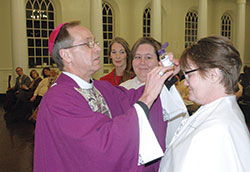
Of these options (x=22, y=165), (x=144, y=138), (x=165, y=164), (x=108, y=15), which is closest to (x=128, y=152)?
(x=144, y=138)

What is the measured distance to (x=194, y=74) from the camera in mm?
1476

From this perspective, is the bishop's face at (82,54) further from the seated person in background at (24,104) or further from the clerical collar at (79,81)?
the seated person in background at (24,104)

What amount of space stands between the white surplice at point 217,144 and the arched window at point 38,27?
479 inches

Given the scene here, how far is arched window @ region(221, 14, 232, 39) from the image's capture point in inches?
716

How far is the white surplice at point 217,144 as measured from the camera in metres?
1.25

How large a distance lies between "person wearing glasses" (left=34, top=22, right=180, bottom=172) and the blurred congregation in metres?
0.16

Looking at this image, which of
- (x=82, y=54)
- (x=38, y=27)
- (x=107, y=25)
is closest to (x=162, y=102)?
(x=82, y=54)

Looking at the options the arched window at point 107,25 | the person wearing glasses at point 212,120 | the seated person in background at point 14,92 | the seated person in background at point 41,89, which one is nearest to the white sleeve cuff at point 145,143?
the person wearing glasses at point 212,120

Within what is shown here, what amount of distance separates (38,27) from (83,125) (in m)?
12.4

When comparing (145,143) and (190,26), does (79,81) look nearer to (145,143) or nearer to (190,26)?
(145,143)

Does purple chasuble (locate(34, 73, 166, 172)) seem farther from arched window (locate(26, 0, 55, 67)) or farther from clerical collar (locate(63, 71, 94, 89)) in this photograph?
arched window (locate(26, 0, 55, 67))

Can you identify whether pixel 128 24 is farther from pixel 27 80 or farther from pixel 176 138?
pixel 176 138

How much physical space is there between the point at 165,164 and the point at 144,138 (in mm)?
268

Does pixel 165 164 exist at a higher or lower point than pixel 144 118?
lower
